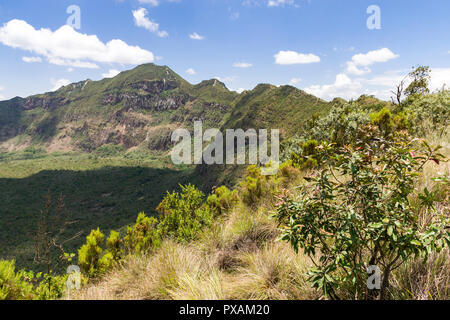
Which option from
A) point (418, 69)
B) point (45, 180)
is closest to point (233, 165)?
point (418, 69)

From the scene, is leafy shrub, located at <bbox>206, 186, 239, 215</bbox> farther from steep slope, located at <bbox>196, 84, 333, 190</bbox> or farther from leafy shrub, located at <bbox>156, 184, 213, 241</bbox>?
steep slope, located at <bbox>196, 84, 333, 190</bbox>

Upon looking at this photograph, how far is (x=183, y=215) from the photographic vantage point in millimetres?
7805

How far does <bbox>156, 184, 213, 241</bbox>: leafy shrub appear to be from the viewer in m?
6.95

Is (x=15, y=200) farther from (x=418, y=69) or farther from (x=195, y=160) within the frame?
(x=418, y=69)

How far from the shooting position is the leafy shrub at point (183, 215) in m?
6.95

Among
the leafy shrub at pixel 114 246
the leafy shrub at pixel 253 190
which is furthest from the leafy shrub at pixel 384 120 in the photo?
the leafy shrub at pixel 114 246

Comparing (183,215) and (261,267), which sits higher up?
(261,267)

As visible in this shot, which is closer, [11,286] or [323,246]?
[323,246]

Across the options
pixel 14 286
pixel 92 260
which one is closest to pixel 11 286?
pixel 14 286

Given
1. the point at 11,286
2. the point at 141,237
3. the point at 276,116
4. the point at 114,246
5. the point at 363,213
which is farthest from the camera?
the point at 276,116

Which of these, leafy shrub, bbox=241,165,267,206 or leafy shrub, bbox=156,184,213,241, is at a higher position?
leafy shrub, bbox=241,165,267,206

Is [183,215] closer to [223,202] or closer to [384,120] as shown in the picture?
[223,202]

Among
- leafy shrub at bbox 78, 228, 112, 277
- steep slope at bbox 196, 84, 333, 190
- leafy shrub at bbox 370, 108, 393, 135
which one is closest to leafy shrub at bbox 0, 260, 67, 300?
leafy shrub at bbox 78, 228, 112, 277
